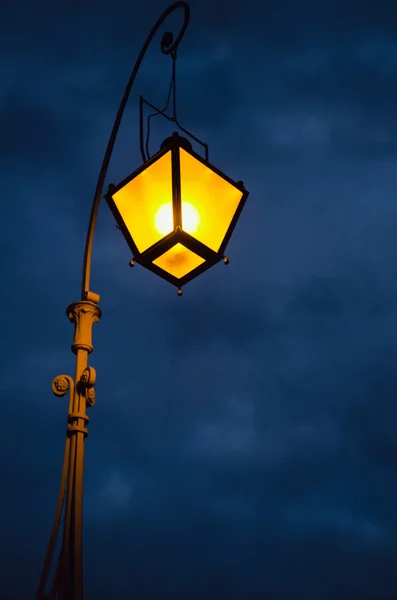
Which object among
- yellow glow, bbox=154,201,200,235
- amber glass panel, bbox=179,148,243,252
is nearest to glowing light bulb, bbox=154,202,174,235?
yellow glow, bbox=154,201,200,235

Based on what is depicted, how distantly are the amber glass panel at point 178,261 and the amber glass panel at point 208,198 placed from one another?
0.60 ft

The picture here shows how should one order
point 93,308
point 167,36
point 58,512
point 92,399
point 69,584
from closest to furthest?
point 69,584 < point 58,512 < point 92,399 < point 93,308 < point 167,36

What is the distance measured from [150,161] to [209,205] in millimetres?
517

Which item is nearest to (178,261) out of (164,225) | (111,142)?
(164,225)

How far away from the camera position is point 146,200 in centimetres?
521

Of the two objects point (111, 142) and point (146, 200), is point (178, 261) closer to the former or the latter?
point (146, 200)

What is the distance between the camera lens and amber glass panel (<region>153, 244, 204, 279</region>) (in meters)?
5.20

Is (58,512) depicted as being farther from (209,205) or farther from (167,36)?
(167,36)

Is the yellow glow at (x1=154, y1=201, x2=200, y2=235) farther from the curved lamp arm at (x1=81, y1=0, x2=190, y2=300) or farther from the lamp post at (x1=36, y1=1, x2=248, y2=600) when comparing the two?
the curved lamp arm at (x1=81, y1=0, x2=190, y2=300)

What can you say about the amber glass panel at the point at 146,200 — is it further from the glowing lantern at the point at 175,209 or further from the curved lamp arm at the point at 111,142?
the curved lamp arm at the point at 111,142

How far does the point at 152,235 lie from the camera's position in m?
5.11

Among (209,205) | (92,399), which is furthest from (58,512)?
(209,205)

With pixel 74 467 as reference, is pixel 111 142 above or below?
above

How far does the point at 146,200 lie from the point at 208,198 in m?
0.44
